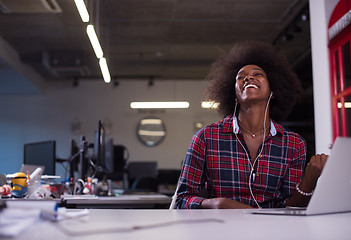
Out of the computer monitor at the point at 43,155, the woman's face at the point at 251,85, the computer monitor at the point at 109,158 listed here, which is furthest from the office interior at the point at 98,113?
the woman's face at the point at 251,85

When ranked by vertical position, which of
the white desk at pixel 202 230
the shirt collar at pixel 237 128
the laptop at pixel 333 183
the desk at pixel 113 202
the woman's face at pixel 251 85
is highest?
the woman's face at pixel 251 85

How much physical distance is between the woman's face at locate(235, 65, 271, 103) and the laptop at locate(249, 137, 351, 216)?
96 centimetres

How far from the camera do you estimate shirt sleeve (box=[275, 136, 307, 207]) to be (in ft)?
6.45

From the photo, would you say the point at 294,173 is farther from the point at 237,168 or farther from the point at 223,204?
the point at 223,204

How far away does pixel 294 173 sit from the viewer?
2000mm

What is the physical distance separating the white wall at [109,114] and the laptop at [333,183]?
8.40 metres

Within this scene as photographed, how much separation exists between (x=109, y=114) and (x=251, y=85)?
7.80m

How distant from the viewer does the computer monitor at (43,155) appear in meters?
3.38

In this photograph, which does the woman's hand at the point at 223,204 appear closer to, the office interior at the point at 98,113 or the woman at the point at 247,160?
the woman at the point at 247,160

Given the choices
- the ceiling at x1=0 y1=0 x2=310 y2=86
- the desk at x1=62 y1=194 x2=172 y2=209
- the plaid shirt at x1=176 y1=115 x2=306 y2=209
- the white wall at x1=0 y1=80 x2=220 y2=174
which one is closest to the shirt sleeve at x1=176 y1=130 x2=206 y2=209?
the plaid shirt at x1=176 y1=115 x2=306 y2=209

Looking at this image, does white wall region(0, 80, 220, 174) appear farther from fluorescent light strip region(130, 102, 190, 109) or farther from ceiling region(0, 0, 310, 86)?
ceiling region(0, 0, 310, 86)

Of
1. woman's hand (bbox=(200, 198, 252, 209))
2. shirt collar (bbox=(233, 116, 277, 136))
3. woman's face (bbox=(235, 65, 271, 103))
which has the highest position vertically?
woman's face (bbox=(235, 65, 271, 103))

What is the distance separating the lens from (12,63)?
7.41 meters

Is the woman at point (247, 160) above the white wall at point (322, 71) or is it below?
below
